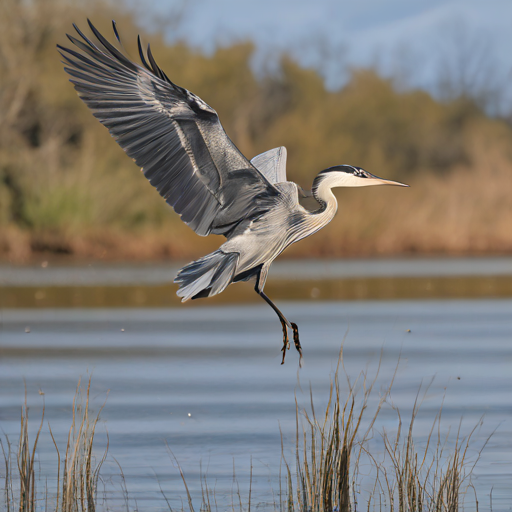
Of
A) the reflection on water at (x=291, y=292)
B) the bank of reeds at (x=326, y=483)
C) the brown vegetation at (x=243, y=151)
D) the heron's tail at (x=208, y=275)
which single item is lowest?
the bank of reeds at (x=326, y=483)

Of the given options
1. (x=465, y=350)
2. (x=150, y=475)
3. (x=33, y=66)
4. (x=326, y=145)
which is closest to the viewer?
(x=150, y=475)

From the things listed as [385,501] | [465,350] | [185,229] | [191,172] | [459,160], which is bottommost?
[385,501]

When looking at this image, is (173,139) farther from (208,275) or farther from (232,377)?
(232,377)

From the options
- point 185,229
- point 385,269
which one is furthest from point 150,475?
point 185,229

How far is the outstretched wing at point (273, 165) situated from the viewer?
234 inches

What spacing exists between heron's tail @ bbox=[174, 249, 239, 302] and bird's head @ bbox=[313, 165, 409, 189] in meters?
0.56

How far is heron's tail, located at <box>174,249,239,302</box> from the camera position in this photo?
502 cm

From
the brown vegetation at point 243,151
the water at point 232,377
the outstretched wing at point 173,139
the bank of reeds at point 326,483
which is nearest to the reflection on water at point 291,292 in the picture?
the water at point 232,377

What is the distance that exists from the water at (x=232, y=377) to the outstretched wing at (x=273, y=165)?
4.72 feet

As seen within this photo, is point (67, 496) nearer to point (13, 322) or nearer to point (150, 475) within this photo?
point (150, 475)

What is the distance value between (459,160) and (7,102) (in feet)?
56.9

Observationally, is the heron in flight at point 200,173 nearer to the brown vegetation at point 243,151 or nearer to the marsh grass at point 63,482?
the marsh grass at point 63,482

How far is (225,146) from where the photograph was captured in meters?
5.14

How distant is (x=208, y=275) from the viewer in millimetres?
5082
